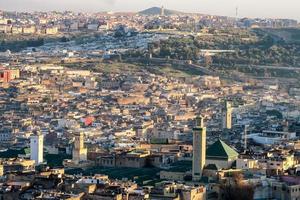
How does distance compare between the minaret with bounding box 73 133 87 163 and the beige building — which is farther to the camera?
the minaret with bounding box 73 133 87 163

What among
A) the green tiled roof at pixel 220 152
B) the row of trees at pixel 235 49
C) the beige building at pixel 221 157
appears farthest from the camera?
the row of trees at pixel 235 49

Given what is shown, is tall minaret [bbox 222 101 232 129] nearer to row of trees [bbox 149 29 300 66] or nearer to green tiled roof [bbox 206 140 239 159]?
green tiled roof [bbox 206 140 239 159]

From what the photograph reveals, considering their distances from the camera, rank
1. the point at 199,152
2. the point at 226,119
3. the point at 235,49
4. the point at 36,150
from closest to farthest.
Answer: the point at 199,152 → the point at 36,150 → the point at 226,119 → the point at 235,49

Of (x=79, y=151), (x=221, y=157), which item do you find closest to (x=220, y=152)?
(x=221, y=157)

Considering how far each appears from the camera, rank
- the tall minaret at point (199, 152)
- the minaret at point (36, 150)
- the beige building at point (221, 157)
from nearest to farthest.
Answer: the tall minaret at point (199, 152)
the beige building at point (221, 157)
the minaret at point (36, 150)

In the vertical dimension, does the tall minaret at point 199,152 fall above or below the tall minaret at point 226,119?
above

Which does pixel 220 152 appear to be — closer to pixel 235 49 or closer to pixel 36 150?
pixel 36 150

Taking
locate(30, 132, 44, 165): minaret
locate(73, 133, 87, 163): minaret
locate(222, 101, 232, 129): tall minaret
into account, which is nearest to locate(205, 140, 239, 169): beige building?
locate(73, 133, 87, 163): minaret

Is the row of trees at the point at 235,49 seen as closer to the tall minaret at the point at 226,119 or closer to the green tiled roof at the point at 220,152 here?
the tall minaret at the point at 226,119

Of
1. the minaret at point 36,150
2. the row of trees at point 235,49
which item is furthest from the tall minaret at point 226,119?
the row of trees at point 235,49

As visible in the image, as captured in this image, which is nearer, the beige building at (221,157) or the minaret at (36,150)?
the beige building at (221,157)

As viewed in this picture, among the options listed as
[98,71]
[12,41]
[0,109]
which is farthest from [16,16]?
[0,109]

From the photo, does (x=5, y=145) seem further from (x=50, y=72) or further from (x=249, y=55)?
(x=249, y=55)
